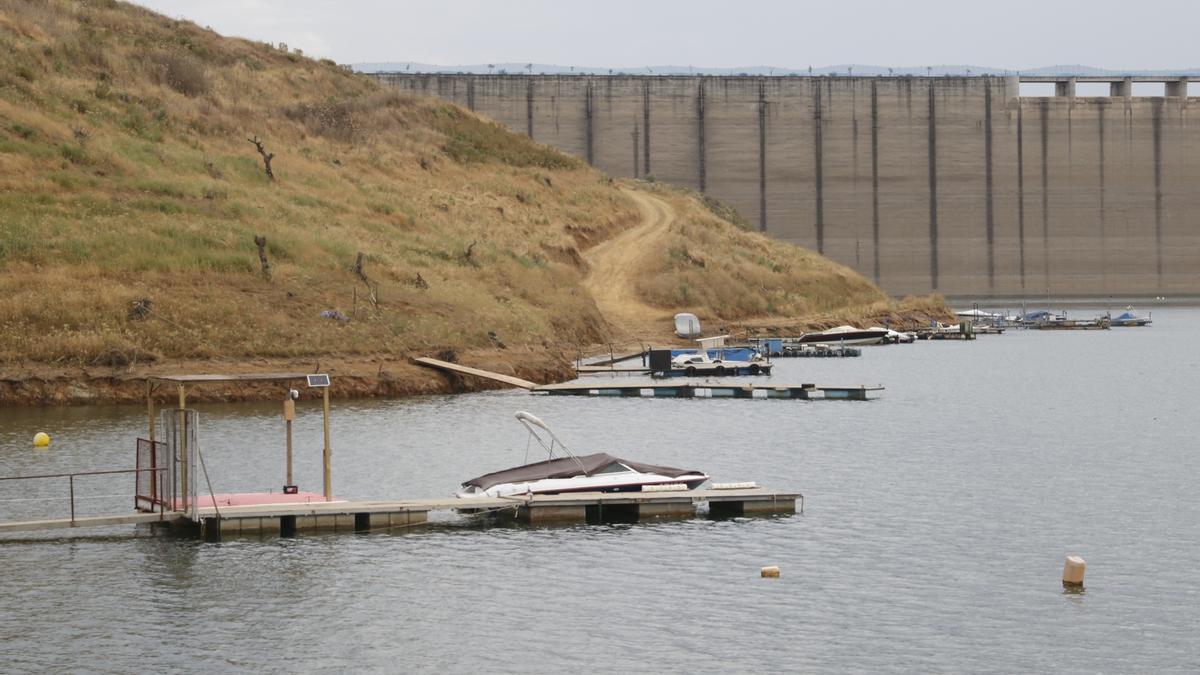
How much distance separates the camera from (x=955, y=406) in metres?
60.9

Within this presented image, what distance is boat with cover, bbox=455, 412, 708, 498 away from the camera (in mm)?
34000

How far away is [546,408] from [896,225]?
99.1 m

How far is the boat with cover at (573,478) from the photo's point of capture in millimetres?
34000

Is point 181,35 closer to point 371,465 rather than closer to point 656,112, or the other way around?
point 656,112

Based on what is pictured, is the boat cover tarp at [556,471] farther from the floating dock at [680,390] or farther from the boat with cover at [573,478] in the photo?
the floating dock at [680,390]

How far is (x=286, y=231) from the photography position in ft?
227

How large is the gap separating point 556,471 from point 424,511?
321 centimetres

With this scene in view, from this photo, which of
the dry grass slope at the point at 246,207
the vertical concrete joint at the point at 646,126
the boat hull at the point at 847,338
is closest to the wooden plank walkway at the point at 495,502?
the dry grass slope at the point at 246,207

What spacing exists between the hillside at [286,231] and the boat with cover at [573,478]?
24067mm

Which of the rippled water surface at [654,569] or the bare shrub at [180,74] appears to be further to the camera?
the bare shrub at [180,74]

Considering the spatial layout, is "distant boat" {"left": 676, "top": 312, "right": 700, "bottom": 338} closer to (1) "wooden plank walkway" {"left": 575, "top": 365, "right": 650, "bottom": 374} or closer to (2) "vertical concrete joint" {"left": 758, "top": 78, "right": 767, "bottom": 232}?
(1) "wooden plank walkway" {"left": 575, "top": 365, "right": 650, "bottom": 374}

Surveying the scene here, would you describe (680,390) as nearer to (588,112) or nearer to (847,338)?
(847,338)

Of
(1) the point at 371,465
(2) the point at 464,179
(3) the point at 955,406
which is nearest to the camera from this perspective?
(1) the point at 371,465

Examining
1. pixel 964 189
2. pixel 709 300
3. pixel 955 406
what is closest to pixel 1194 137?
pixel 964 189
